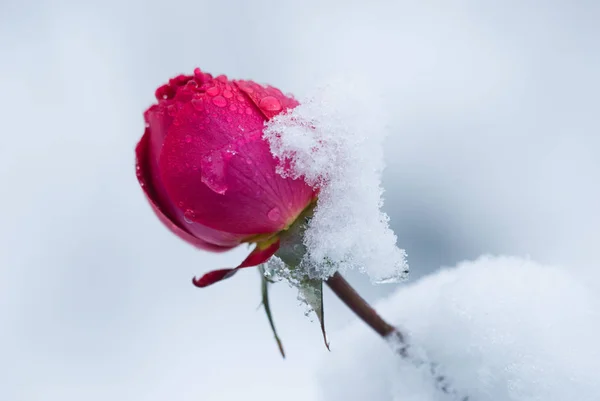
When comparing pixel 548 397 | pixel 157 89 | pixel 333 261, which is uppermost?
pixel 157 89

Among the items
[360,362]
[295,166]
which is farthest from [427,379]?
[295,166]

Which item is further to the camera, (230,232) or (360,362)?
(360,362)

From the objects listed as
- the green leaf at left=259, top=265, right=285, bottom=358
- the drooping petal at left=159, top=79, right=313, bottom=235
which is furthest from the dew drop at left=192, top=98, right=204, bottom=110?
the green leaf at left=259, top=265, right=285, bottom=358

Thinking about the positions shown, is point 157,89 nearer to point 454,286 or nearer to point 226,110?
point 226,110

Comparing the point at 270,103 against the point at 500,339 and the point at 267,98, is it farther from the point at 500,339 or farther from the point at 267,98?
the point at 500,339

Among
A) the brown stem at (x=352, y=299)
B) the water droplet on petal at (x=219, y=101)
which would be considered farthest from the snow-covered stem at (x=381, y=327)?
the water droplet on petal at (x=219, y=101)

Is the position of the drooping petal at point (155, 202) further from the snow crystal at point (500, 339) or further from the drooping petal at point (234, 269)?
the snow crystal at point (500, 339)

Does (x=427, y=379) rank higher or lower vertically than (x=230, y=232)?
lower

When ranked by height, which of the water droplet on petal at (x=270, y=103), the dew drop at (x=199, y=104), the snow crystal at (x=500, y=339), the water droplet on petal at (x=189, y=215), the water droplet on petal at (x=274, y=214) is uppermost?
the dew drop at (x=199, y=104)
